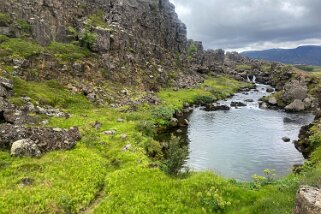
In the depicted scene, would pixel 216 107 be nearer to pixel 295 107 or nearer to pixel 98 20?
pixel 295 107

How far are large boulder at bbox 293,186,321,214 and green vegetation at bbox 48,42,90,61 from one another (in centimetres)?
6438

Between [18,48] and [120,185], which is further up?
[18,48]

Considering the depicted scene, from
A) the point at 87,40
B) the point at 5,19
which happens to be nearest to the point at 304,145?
the point at 87,40

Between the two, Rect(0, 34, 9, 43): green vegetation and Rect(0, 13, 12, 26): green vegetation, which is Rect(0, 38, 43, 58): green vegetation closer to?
Rect(0, 34, 9, 43): green vegetation

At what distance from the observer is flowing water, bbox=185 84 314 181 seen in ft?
142

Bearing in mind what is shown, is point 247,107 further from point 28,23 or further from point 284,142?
point 28,23

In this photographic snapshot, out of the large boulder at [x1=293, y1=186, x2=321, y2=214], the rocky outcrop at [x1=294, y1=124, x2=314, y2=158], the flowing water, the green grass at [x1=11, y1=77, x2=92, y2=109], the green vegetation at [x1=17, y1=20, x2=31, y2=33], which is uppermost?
the green vegetation at [x1=17, y1=20, x2=31, y2=33]

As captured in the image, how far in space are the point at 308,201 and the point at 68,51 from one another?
70.4 meters

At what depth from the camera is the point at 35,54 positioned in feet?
221

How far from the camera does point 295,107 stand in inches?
3551

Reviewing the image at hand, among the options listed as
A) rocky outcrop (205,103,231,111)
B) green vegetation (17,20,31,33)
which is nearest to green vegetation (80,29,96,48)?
green vegetation (17,20,31,33)

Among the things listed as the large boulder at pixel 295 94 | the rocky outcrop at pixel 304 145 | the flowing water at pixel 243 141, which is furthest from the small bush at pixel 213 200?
the large boulder at pixel 295 94

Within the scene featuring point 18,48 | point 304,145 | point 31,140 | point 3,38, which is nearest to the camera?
point 31,140

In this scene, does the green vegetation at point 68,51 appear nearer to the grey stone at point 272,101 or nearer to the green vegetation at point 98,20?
the green vegetation at point 98,20
